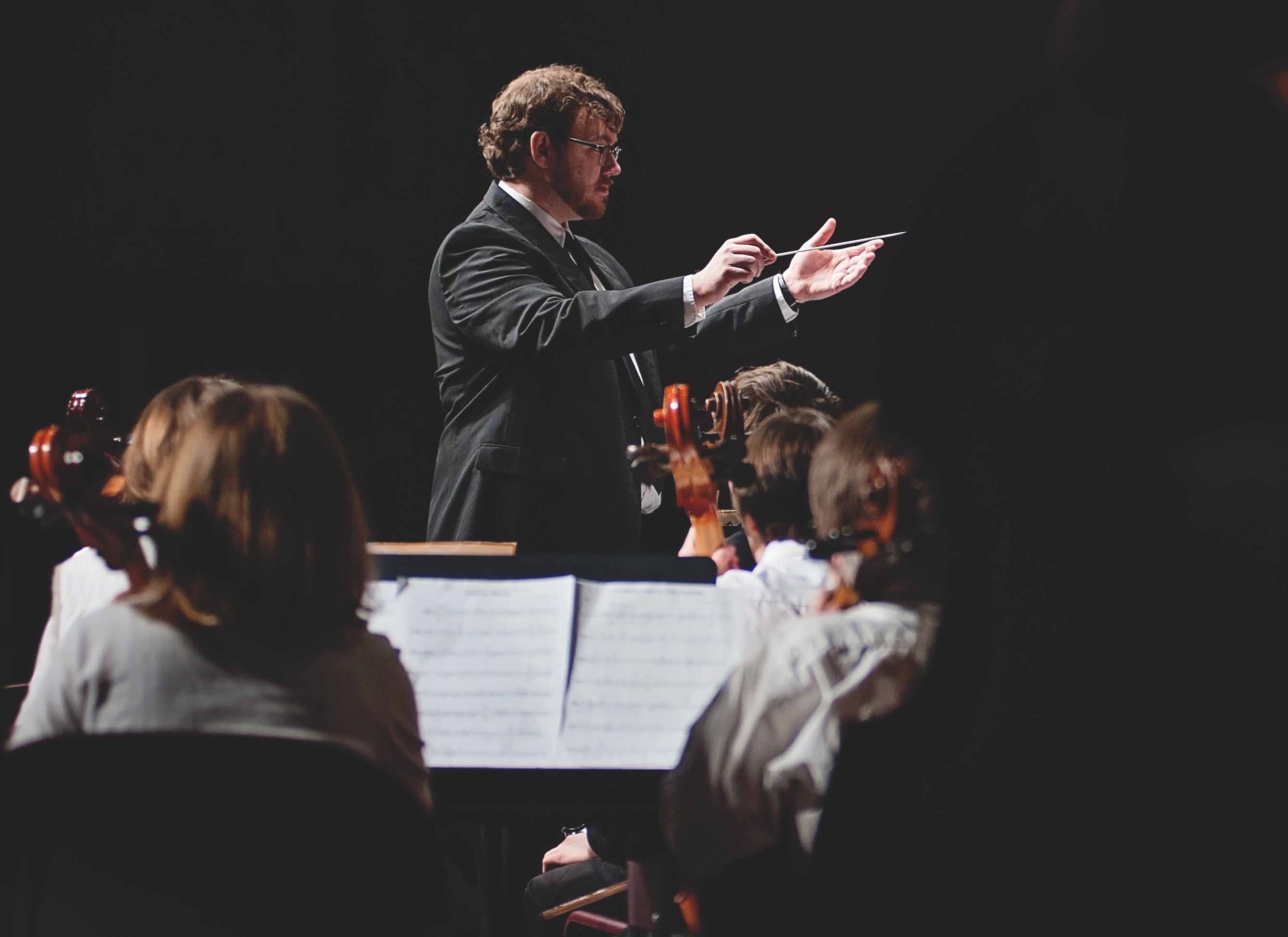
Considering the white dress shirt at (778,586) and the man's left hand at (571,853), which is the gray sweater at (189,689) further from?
the man's left hand at (571,853)

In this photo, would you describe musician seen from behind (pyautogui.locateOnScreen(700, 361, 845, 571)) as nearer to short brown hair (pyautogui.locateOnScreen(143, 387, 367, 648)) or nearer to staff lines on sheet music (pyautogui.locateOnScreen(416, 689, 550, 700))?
staff lines on sheet music (pyautogui.locateOnScreen(416, 689, 550, 700))

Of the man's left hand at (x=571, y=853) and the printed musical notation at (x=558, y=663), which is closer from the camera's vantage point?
the printed musical notation at (x=558, y=663)

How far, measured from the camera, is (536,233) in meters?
2.64

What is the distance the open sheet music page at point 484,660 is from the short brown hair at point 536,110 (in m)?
1.43

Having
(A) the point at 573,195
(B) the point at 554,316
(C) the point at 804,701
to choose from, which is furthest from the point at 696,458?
(A) the point at 573,195

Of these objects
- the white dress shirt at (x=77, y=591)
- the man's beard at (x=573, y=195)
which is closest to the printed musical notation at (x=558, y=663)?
the white dress shirt at (x=77, y=591)

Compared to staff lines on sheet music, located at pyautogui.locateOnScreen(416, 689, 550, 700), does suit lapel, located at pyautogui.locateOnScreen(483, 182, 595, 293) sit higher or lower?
higher

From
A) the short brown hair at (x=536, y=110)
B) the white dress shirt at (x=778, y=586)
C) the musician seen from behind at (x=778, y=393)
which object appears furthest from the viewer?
the musician seen from behind at (x=778, y=393)

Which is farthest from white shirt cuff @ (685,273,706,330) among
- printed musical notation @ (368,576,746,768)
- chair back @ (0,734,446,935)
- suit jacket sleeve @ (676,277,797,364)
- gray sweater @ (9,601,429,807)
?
chair back @ (0,734,446,935)

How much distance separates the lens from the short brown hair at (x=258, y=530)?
1.21 m

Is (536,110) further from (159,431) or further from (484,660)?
(484,660)

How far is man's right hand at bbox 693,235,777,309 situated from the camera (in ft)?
7.73

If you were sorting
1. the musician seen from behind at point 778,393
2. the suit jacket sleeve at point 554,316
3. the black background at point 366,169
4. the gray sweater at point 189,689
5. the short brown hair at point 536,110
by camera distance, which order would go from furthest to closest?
the black background at point 366,169
the musician seen from behind at point 778,393
the short brown hair at point 536,110
the suit jacket sleeve at point 554,316
the gray sweater at point 189,689

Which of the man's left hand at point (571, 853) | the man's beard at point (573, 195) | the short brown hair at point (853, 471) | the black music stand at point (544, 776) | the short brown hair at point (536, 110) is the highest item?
the short brown hair at point (536, 110)
